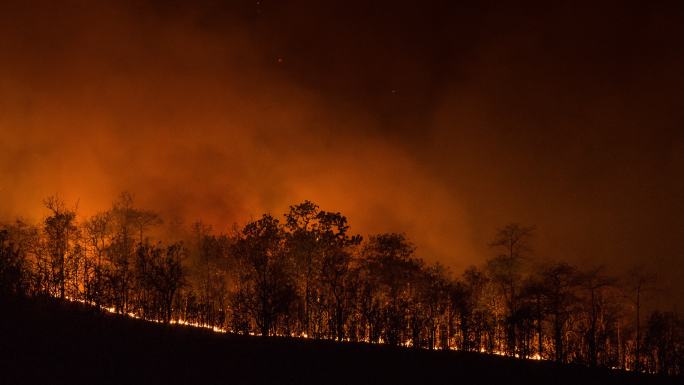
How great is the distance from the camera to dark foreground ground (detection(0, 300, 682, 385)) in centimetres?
1438

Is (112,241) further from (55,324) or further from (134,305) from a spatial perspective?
(55,324)

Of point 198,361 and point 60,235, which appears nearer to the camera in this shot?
point 198,361

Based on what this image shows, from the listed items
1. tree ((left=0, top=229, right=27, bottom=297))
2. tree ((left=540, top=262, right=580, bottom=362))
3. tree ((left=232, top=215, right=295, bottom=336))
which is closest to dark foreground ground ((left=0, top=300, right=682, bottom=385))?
tree ((left=0, top=229, right=27, bottom=297))

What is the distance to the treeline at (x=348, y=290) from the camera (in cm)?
3784

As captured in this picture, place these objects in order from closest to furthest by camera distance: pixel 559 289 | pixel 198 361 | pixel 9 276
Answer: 1. pixel 198 361
2. pixel 9 276
3. pixel 559 289

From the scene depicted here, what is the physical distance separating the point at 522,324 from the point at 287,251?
19425 mm

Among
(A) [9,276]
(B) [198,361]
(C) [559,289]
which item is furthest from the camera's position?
(C) [559,289]

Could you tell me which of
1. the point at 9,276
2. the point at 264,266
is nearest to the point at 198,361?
the point at 9,276

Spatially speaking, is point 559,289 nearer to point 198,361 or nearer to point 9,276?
point 198,361

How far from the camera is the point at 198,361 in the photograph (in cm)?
1766

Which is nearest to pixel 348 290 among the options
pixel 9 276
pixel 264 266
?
pixel 264 266

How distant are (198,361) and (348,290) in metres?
24.1

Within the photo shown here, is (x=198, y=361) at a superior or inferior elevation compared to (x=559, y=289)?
inferior

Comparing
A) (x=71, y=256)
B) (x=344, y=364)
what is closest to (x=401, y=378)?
(x=344, y=364)
